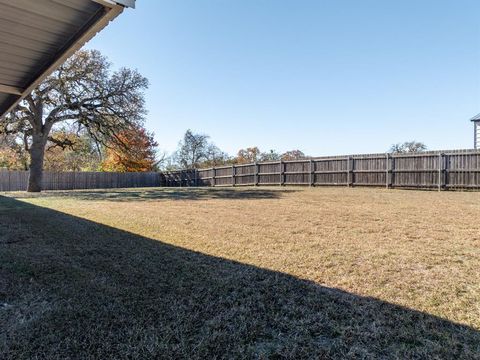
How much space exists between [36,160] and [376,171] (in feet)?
55.6

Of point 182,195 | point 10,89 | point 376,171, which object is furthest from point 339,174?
point 10,89

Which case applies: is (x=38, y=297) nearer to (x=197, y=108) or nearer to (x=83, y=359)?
(x=83, y=359)

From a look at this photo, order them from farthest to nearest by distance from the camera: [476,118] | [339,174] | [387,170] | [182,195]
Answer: [476,118] → [339,174] → [387,170] → [182,195]

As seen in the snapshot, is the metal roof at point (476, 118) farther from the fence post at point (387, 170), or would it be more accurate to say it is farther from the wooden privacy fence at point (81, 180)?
the wooden privacy fence at point (81, 180)

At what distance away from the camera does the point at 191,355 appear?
5.41ft

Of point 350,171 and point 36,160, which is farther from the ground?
point 36,160

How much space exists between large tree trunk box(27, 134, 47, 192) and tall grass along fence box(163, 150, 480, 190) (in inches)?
426

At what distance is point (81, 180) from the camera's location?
912 inches

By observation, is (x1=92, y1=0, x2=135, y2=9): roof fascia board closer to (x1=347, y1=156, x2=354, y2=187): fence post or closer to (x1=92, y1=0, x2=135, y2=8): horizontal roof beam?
(x1=92, y1=0, x2=135, y2=8): horizontal roof beam

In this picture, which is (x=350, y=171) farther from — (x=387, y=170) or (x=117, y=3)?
(x=117, y=3)

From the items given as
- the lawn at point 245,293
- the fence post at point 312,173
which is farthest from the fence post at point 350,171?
the lawn at point 245,293

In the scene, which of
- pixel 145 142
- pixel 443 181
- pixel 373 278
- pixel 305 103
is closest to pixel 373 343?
pixel 373 278

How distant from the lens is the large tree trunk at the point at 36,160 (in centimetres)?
1617

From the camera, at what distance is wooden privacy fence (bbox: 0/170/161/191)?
67.8ft
